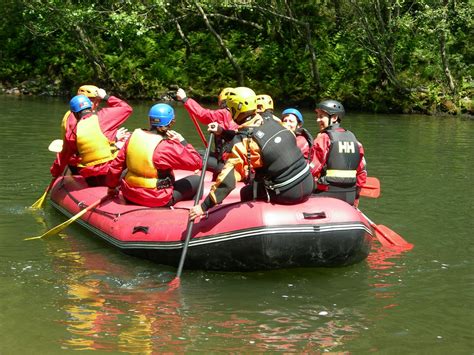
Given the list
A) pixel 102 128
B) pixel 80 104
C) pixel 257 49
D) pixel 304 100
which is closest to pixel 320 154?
pixel 102 128

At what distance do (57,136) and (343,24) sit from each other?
1255 centimetres

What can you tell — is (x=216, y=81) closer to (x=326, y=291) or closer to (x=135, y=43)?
(x=135, y=43)

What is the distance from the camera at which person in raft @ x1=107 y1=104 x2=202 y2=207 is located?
7.18m

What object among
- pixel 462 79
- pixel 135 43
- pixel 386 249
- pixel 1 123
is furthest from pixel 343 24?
pixel 386 249

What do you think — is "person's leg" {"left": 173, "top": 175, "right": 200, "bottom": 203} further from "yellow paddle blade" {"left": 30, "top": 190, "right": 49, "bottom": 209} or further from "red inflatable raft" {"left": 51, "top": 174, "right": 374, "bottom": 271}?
"yellow paddle blade" {"left": 30, "top": 190, "right": 49, "bottom": 209}

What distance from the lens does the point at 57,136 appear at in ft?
50.5

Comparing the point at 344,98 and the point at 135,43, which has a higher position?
the point at 135,43

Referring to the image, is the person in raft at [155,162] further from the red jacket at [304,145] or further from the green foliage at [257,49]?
the green foliage at [257,49]

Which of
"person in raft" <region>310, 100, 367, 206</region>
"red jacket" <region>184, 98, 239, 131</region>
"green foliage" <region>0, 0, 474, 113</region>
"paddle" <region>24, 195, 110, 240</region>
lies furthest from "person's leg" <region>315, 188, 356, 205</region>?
"green foliage" <region>0, 0, 474, 113</region>

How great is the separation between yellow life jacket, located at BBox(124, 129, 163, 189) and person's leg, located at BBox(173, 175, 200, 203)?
1.13ft

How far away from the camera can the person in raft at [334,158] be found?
23.4ft

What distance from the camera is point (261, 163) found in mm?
6379

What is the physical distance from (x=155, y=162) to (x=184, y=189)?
0.62 metres

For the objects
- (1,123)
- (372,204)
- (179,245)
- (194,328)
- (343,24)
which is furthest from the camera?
(343,24)
